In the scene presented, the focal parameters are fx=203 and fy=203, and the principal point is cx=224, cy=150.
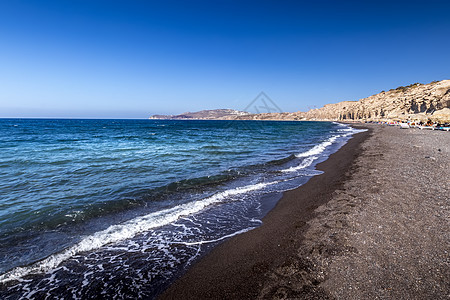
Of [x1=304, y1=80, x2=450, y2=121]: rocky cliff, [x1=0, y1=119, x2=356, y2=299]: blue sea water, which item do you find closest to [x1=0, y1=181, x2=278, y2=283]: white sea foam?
[x1=0, y1=119, x2=356, y2=299]: blue sea water

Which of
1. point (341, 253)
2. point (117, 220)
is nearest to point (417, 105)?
point (341, 253)

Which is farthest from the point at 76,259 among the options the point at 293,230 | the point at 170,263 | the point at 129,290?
the point at 293,230

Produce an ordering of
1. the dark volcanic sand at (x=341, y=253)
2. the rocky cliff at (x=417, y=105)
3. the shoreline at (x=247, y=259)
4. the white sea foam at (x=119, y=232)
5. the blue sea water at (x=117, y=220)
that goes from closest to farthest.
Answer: the dark volcanic sand at (x=341, y=253)
the shoreline at (x=247, y=259)
the blue sea water at (x=117, y=220)
the white sea foam at (x=119, y=232)
the rocky cliff at (x=417, y=105)

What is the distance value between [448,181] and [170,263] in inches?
445

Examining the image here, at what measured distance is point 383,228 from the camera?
5.30m

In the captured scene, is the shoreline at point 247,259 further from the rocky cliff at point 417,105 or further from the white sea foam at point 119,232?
the rocky cliff at point 417,105

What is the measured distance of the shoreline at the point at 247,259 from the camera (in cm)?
393

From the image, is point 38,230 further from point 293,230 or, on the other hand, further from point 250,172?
point 250,172

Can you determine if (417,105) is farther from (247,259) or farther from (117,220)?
(117,220)

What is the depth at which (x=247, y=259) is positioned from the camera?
484cm

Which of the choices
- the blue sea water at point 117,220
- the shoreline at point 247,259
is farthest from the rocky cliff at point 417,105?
the shoreline at point 247,259

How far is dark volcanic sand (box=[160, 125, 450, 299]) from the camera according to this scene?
360 cm

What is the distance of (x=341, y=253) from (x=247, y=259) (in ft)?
6.86

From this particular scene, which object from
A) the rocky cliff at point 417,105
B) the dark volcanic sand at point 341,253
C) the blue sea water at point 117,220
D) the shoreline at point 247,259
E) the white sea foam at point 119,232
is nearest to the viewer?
the dark volcanic sand at point 341,253
